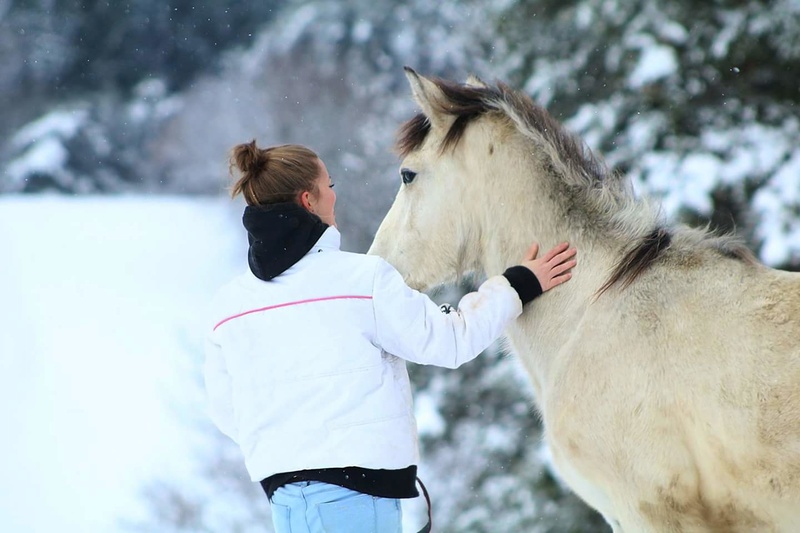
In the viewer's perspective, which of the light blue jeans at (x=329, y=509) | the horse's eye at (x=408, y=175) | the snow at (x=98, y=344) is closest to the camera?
the light blue jeans at (x=329, y=509)

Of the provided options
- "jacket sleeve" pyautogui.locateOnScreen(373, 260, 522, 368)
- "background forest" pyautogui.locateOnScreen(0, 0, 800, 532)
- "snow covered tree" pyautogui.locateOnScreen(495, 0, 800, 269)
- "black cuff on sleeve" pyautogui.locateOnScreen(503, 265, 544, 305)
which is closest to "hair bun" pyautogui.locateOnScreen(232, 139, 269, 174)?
"jacket sleeve" pyautogui.locateOnScreen(373, 260, 522, 368)

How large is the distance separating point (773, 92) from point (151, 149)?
8785 mm

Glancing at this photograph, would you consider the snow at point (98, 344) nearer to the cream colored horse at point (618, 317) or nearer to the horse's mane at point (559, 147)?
the cream colored horse at point (618, 317)

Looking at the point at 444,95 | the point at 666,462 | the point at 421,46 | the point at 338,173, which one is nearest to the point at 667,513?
the point at 666,462

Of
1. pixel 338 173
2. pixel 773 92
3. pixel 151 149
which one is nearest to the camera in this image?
pixel 773 92

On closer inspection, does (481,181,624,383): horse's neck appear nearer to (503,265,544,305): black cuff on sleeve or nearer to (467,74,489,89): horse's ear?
(503,265,544,305): black cuff on sleeve

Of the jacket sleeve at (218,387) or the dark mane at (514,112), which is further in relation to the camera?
the dark mane at (514,112)

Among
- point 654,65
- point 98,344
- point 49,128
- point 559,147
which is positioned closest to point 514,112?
point 559,147

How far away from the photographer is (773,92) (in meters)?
6.73

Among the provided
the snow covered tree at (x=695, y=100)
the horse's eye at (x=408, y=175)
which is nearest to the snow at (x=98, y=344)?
the snow covered tree at (x=695, y=100)

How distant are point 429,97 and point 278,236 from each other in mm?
839

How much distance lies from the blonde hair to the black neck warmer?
0.05m

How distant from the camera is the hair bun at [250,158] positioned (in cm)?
233

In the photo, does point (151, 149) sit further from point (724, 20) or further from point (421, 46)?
point (724, 20)
